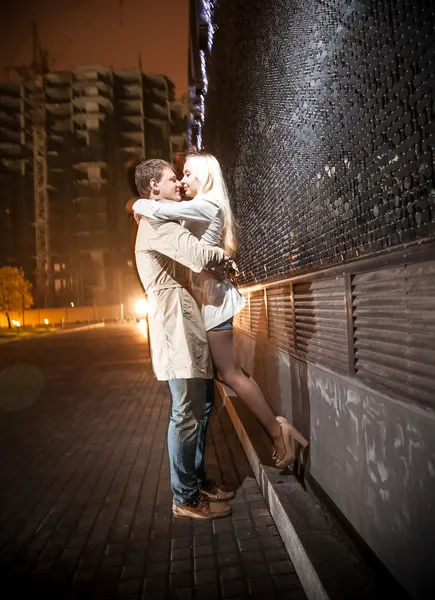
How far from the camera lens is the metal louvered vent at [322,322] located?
2174 mm

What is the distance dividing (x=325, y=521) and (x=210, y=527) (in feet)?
2.65

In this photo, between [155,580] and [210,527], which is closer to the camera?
[155,580]

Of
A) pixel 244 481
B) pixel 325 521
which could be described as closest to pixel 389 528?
pixel 325 521

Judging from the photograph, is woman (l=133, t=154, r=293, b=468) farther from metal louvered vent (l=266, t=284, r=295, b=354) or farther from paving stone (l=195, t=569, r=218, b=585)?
paving stone (l=195, t=569, r=218, b=585)

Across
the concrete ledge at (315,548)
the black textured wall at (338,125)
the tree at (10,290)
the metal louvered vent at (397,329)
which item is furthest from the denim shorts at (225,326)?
the tree at (10,290)

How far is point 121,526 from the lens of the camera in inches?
107

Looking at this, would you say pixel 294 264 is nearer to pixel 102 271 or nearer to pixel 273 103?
pixel 273 103

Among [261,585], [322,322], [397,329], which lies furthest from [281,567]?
[397,329]

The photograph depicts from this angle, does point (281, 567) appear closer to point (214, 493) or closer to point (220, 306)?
point (214, 493)

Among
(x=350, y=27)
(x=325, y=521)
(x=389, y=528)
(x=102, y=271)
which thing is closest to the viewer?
(x=389, y=528)

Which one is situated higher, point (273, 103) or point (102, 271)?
point (102, 271)

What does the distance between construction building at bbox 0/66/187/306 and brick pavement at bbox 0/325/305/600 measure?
230 feet

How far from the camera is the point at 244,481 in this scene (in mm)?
3332

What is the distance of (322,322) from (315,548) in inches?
48.8
